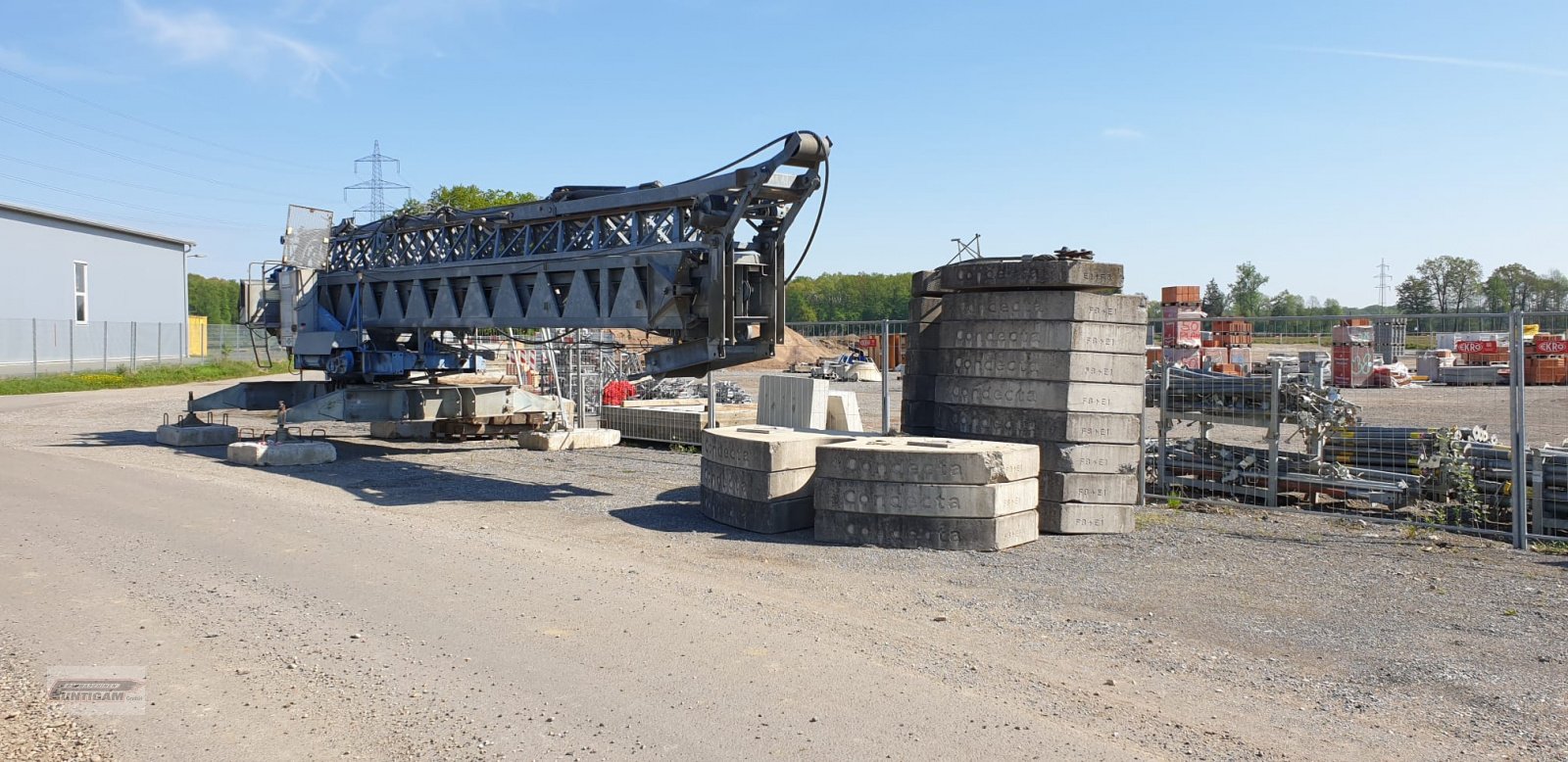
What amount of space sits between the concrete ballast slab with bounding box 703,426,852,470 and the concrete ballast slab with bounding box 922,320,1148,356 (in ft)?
5.54

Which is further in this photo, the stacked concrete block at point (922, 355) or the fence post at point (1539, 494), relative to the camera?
the stacked concrete block at point (922, 355)

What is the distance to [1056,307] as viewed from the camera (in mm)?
10086

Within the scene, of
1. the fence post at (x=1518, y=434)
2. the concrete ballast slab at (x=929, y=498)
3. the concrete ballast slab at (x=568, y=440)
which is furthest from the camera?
the concrete ballast slab at (x=568, y=440)

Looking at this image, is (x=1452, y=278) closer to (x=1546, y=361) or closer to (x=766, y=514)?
(x=1546, y=361)

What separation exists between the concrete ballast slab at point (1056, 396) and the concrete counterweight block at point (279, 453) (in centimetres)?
983

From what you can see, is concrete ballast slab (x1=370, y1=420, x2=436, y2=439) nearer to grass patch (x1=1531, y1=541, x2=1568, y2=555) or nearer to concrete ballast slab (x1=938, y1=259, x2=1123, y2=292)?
concrete ballast slab (x1=938, y1=259, x2=1123, y2=292)

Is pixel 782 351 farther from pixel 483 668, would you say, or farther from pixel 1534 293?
pixel 1534 293

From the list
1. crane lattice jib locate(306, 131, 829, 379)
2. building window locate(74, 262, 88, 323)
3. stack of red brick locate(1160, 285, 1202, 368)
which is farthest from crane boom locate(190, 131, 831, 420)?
building window locate(74, 262, 88, 323)

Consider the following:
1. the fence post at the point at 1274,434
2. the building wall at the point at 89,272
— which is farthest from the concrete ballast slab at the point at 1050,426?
the building wall at the point at 89,272

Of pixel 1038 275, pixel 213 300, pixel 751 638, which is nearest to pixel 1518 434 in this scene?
pixel 1038 275

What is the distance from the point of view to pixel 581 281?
13180 millimetres

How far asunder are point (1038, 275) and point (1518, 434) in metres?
4.43

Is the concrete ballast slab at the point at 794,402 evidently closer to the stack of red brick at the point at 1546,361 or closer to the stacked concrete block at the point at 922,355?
the stacked concrete block at the point at 922,355

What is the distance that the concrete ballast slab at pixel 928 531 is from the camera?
9047mm
